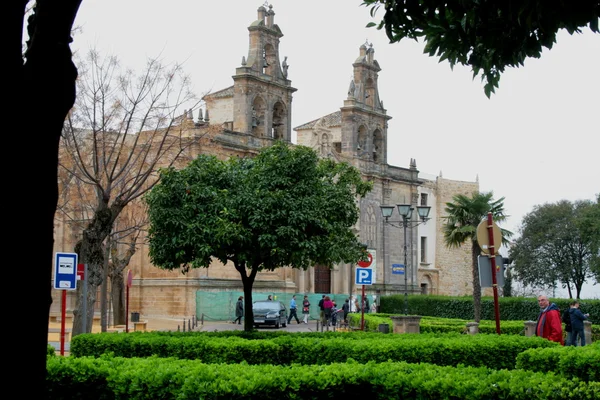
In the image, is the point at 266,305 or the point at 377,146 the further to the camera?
the point at 377,146

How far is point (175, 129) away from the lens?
32.1 m

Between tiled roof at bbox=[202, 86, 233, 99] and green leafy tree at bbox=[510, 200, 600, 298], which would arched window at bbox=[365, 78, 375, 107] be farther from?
green leafy tree at bbox=[510, 200, 600, 298]

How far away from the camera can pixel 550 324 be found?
593 inches

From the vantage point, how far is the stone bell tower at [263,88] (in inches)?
1734

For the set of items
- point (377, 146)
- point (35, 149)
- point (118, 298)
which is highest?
point (377, 146)

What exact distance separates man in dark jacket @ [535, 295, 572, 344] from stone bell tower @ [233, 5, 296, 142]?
30.0 meters

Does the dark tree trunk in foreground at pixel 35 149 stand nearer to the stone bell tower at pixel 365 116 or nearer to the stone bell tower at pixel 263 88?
the stone bell tower at pixel 263 88

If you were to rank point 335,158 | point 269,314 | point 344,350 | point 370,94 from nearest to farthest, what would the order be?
point 344,350 → point 269,314 → point 335,158 → point 370,94

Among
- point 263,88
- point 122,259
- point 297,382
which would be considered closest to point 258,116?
point 263,88

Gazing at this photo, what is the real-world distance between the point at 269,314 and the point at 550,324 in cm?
2230

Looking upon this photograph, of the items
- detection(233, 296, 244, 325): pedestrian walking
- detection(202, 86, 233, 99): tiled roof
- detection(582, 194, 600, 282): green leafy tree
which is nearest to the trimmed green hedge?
detection(233, 296, 244, 325): pedestrian walking

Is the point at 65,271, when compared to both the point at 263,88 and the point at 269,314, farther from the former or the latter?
the point at 263,88

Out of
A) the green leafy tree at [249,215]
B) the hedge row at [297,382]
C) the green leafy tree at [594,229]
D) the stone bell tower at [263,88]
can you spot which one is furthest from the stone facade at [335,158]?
the hedge row at [297,382]

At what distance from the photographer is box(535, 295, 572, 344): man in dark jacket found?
49.1 ft
